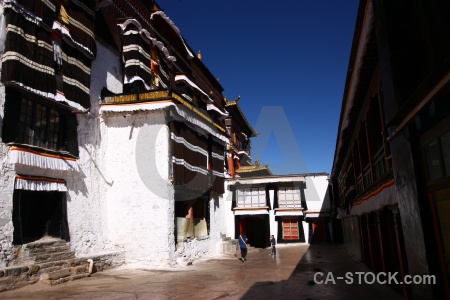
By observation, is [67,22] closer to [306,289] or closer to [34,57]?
[34,57]

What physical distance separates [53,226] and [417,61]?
1048 cm

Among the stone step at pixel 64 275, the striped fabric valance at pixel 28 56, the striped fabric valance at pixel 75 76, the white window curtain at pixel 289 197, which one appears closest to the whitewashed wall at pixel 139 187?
the striped fabric valance at pixel 75 76

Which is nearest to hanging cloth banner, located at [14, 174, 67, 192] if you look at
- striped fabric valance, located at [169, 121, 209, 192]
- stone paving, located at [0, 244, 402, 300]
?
stone paving, located at [0, 244, 402, 300]

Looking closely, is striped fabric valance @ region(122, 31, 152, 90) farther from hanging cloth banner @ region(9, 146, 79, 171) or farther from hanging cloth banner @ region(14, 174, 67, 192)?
hanging cloth banner @ region(14, 174, 67, 192)

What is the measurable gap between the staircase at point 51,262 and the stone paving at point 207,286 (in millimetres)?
264

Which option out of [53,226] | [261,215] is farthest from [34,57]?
[261,215]

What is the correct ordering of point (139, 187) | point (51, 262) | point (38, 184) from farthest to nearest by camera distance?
point (139, 187), point (38, 184), point (51, 262)

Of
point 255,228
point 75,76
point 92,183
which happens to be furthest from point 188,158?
point 255,228

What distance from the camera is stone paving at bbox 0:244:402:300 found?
24.2ft

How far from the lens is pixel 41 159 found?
927 centimetres

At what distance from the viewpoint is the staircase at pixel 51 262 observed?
834cm

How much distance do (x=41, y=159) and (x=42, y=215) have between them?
75.1 inches

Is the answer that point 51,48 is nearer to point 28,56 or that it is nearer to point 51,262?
point 28,56

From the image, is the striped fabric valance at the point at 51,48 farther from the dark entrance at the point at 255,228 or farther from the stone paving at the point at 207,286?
the dark entrance at the point at 255,228
